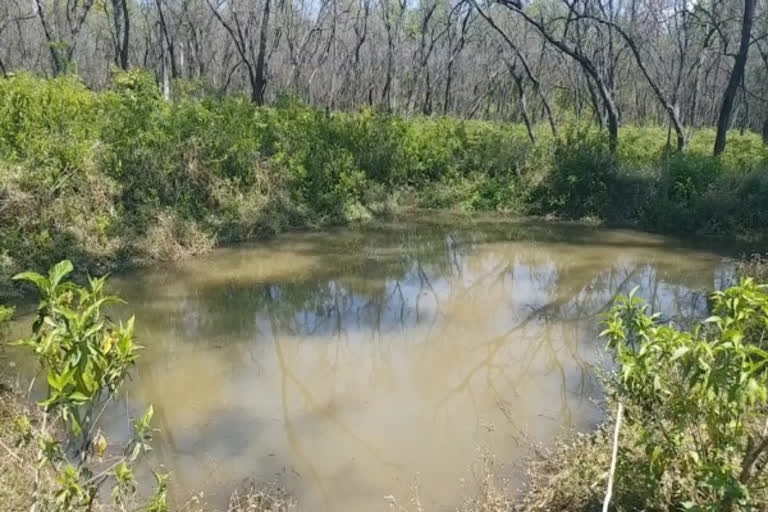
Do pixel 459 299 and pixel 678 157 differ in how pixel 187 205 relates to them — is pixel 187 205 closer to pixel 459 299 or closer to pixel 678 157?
pixel 459 299

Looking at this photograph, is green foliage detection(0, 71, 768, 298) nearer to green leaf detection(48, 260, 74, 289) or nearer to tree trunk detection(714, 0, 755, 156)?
tree trunk detection(714, 0, 755, 156)

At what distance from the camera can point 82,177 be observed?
9070mm

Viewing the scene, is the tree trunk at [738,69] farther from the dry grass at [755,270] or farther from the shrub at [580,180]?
the dry grass at [755,270]

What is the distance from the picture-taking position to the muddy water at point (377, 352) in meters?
4.30

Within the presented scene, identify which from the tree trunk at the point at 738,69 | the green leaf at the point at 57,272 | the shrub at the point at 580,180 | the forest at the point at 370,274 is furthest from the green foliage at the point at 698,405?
the tree trunk at the point at 738,69

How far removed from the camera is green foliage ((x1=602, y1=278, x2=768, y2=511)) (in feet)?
7.32

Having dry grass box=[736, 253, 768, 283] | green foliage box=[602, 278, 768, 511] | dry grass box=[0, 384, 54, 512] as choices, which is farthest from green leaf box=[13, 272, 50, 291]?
dry grass box=[736, 253, 768, 283]

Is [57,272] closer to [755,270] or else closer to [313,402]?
[313,402]

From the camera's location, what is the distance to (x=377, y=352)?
616cm

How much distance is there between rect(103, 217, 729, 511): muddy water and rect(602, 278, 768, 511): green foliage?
129 centimetres

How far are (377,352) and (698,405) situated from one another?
3.77m

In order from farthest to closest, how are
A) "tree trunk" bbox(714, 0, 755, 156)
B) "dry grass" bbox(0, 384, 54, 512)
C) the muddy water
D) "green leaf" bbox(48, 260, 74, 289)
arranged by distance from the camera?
"tree trunk" bbox(714, 0, 755, 156), the muddy water, "dry grass" bbox(0, 384, 54, 512), "green leaf" bbox(48, 260, 74, 289)

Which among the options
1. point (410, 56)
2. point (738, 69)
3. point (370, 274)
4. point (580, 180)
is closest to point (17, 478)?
point (370, 274)

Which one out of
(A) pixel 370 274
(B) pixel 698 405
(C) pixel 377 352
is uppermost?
(B) pixel 698 405
